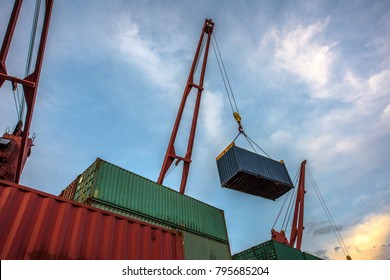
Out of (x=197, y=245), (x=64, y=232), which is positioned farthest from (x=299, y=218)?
(x=64, y=232)

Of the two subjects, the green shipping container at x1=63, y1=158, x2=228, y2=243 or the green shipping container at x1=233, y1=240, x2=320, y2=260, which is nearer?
the green shipping container at x1=63, y1=158, x2=228, y2=243

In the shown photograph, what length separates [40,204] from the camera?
6004 millimetres

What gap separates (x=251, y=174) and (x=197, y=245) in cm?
625

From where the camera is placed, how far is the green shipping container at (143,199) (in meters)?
11.2

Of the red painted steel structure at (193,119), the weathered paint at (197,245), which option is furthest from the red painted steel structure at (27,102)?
the red painted steel structure at (193,119)

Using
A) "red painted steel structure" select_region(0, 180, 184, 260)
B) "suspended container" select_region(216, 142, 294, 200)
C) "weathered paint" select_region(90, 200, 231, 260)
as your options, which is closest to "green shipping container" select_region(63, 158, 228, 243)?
"weathered paint" select_region(90, 200, 231, 260)

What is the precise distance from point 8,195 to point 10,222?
0.65 metres

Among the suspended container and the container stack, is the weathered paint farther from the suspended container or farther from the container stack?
the suspended container

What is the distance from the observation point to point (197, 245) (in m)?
12.7

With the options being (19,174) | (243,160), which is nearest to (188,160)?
(243,160)

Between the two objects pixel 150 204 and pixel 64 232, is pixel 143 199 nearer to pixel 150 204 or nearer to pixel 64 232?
pixel 150 204

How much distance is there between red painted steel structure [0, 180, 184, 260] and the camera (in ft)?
17.4

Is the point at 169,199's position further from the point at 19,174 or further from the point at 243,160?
the point at 19,174

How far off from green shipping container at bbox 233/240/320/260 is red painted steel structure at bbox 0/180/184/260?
12641 millimetres
